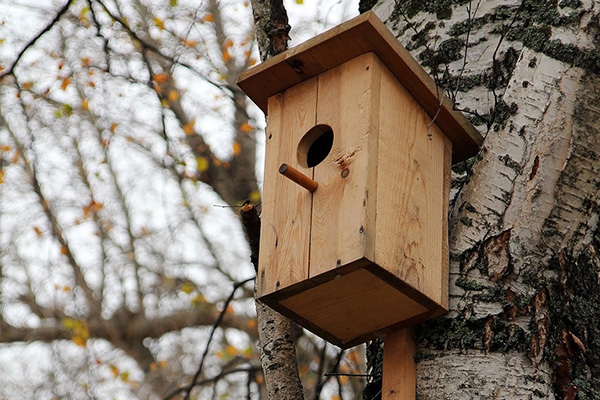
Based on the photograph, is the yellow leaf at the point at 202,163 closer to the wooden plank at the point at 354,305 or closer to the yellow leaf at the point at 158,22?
the yellow leaf at the point at 158,22

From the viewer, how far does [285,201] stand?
2.59 m

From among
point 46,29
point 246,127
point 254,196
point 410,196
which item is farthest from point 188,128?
point 410,196

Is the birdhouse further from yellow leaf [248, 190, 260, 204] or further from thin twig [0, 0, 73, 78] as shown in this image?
yellow leaf [248, 190, 260, 204]

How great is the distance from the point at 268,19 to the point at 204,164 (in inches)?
235

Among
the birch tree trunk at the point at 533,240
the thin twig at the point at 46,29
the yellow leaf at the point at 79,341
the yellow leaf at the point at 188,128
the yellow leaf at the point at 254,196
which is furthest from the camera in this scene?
the yellow leaf at the point at 188,128

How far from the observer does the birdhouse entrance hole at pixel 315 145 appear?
2670mm

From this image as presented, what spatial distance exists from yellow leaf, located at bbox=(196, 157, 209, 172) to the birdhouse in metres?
6.23

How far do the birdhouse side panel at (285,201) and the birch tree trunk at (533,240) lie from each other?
382 mm

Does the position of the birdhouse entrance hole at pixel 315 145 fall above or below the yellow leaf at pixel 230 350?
below

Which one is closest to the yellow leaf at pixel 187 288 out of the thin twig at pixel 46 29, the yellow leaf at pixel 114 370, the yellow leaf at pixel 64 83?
the yellow leaf at pixel 114 370

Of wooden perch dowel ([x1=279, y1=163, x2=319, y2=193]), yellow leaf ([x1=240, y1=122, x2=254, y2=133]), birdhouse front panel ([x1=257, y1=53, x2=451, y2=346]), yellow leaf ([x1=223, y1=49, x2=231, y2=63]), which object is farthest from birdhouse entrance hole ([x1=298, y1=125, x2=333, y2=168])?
yellow leaf ([x1=223, y1=49, x2=231, y2=63])

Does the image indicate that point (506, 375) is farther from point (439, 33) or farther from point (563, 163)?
point (439, 33)

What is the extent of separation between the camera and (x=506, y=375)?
2295 millimetres

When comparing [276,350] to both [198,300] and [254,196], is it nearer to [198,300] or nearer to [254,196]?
[254,196]
